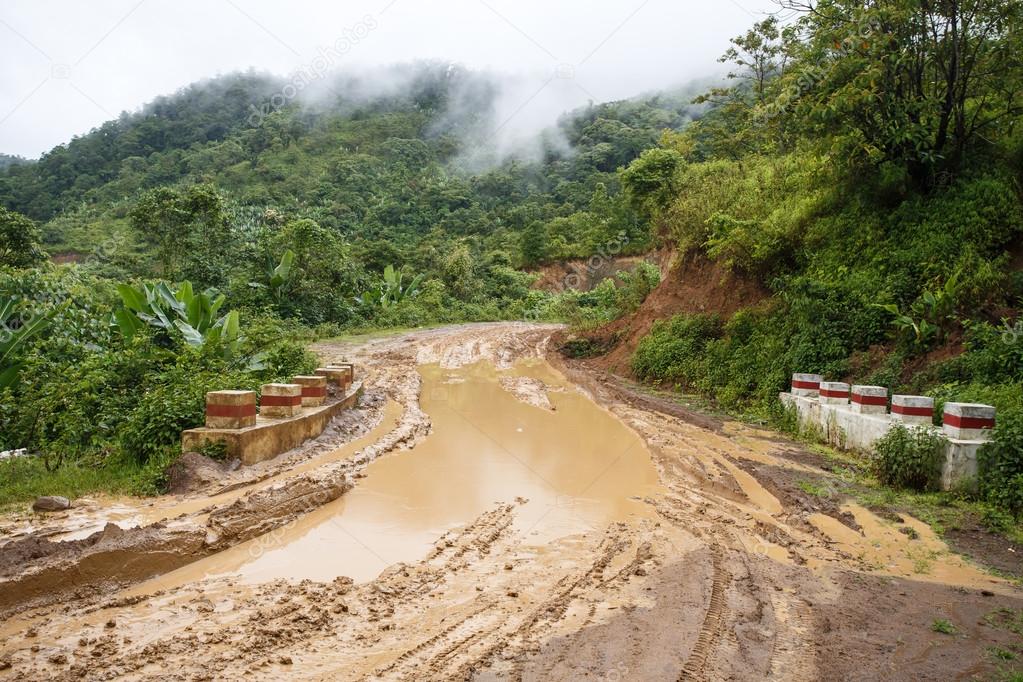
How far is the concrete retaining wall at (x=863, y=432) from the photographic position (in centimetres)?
680

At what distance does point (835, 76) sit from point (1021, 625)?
9.65 metres

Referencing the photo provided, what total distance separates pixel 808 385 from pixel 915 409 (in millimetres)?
2857

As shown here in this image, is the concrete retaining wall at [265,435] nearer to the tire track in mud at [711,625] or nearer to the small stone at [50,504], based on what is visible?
the small stone at [50,504]

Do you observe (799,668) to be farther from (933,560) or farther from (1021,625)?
(933,560)

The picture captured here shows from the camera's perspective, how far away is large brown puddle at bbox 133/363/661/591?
511 centimetres

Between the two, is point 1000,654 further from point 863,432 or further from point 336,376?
point 336,376

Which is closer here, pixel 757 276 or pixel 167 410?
pixel 167 410

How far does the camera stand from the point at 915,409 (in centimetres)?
792

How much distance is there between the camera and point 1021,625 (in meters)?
4.18

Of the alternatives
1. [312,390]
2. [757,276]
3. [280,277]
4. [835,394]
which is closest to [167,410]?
[312,390]

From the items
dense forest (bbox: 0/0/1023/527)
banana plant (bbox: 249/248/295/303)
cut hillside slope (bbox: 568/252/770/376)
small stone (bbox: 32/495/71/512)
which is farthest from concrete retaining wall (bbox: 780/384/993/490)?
banana plant (bbox: 249/248/295/303)

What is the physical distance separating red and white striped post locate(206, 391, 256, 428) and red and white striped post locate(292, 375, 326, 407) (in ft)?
7.22

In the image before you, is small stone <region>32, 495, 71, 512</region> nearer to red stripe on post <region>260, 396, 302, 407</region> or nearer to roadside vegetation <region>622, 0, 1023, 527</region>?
red stripe on post <region>260, 396, 302, 407</region>

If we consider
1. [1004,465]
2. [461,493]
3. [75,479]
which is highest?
[1004,465]
